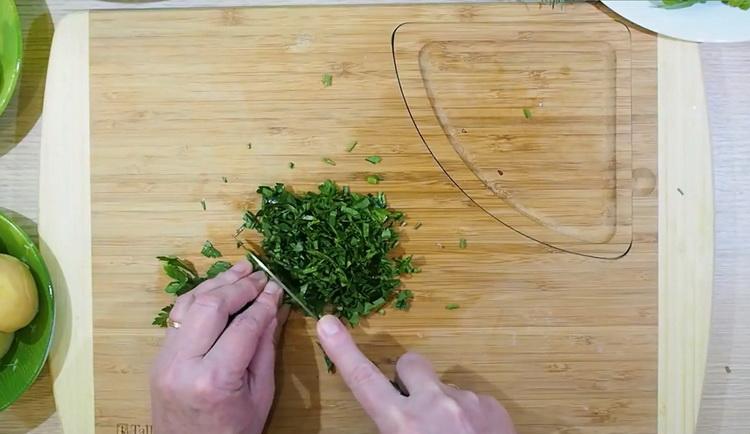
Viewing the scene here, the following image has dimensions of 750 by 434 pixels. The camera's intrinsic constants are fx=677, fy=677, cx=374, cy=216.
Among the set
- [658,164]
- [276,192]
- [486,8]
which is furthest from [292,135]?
[658,164]

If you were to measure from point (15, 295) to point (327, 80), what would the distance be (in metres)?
0.77

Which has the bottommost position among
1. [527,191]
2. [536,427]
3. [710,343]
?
[536,427]

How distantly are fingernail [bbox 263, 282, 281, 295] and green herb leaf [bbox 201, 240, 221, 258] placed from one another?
13cm

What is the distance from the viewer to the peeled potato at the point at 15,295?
1356mm

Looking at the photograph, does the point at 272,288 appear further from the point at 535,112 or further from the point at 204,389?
the point at 535,112

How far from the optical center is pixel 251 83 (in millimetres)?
1461

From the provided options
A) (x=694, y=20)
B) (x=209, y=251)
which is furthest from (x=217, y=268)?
(x=694, y=20)

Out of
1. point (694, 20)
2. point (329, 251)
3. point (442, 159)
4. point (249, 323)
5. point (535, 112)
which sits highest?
point (694, 20)

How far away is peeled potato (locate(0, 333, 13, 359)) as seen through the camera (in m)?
1.42

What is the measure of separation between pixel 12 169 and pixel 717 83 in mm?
1607

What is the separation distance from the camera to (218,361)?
4.35ft

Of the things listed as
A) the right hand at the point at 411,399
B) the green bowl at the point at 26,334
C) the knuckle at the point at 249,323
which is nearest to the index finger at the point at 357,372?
the right hand at the point at 411,399

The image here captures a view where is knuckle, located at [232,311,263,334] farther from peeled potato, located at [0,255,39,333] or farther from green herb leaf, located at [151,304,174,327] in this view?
peeled potato, located at [0,255,39,333]

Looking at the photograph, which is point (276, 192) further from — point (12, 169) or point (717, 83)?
point (717, 83)
